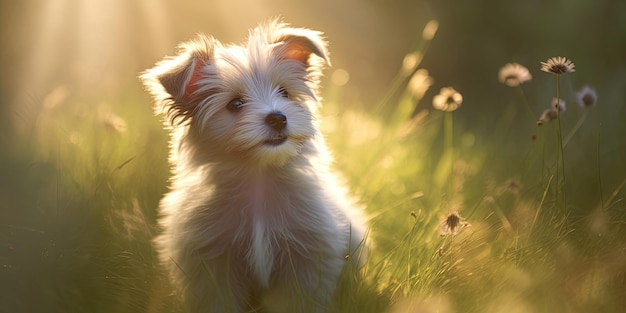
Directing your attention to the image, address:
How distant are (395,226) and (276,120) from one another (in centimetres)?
164

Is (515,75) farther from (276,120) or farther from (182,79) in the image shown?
(182,79)

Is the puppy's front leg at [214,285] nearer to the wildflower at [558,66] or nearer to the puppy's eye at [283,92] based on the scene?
the puppy's eye at [283,92]

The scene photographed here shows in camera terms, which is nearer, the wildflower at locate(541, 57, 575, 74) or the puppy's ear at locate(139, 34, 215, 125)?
the wildflower at locate(541, 57, 575, 74)

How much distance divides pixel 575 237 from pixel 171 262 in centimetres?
225

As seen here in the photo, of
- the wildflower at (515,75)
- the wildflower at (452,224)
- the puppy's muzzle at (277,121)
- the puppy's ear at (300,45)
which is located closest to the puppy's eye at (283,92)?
the puppy's ear at (300,45)

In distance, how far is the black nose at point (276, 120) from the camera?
150 inches

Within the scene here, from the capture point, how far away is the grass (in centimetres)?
350

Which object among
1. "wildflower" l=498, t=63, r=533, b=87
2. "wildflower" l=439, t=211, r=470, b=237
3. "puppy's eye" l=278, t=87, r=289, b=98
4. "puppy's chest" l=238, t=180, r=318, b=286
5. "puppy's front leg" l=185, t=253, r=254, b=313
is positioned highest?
"wildflower" l=498, t=63, r=533, b=87

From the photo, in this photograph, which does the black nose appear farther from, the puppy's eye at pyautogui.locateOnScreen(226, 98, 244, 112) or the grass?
the grass

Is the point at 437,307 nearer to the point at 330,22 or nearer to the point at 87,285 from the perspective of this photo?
the point at 87,285

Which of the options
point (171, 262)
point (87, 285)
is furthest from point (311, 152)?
Answer: point (87, 285)

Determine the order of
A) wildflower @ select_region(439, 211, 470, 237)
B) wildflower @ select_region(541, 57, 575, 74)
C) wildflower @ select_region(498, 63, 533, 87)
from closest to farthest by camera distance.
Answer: wildflower @ select_region(439, 211, 470, 237), wildflower @ select_region(541, 57, 575, 74), wildflower @ select_region(498, 63, 533, 87)

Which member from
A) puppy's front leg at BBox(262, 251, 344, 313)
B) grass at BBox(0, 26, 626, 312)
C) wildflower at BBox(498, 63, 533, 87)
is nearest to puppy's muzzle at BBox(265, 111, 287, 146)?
puppy's front leg at BBox(262, 251, 344, 313)

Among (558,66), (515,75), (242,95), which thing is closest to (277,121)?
(242,95)
